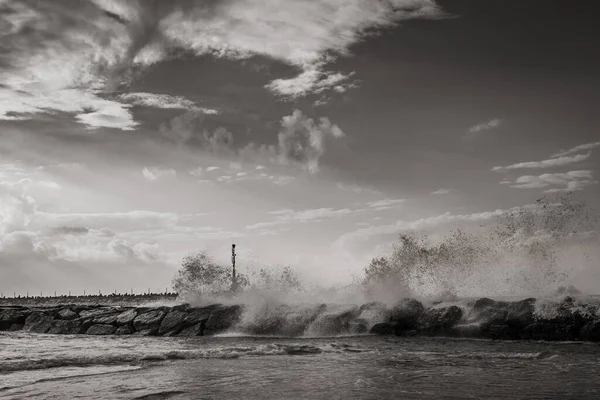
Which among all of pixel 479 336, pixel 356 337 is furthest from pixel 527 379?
pixel 356 337

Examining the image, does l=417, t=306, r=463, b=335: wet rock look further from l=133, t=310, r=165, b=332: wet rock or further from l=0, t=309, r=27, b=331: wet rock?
l=0, t=309, r=27, b=331: wet rock

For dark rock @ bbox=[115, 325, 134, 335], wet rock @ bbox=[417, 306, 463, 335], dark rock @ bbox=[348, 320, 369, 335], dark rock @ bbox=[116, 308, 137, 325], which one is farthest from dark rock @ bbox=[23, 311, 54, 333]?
wet rock @ bbox=[417, 306, 463, 335]

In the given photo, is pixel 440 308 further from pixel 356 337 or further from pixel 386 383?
pixel 386 383

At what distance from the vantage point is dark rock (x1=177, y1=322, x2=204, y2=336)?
25.6 metres

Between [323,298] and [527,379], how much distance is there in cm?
1783

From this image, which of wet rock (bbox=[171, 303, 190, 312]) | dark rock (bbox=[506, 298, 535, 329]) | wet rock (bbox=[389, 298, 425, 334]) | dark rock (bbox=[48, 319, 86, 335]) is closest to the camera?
dark rock (bbox=[506, 298, 535, 329])

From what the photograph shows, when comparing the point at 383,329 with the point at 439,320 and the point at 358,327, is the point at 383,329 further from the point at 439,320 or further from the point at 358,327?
the point at 439,320

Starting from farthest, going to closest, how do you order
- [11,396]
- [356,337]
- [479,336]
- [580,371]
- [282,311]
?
[282,311] → [356,337] → [479,336] → [580,371] → [11,396]

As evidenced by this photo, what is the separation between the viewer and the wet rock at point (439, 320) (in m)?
20.6

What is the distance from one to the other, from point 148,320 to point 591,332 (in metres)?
21.8

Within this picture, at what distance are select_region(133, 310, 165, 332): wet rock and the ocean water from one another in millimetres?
10195

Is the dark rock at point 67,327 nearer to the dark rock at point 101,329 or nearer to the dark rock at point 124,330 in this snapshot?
the dark rock at point 101,329

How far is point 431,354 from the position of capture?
49.1ft

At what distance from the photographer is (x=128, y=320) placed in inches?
1134
